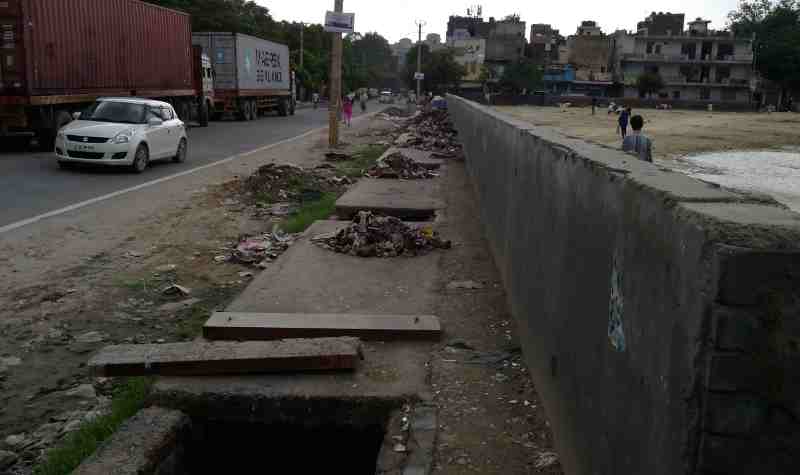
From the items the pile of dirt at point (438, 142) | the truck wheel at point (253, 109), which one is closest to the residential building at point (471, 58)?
the truck wheel at point (253, 109)

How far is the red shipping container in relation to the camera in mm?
18547

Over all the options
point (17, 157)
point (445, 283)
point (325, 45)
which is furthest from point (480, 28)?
point (445, 283)

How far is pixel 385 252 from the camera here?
296 inches

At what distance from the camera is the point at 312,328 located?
4984 mm

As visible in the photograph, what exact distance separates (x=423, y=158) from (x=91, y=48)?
35.3 ft

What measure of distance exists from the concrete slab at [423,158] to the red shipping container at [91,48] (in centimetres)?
926

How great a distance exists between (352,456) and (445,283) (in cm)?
247

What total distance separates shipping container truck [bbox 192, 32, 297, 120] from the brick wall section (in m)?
38.6

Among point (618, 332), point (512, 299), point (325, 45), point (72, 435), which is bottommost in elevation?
point (72, 435)

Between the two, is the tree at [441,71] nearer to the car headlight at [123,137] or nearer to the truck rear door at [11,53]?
the truck rear door at [11,53]

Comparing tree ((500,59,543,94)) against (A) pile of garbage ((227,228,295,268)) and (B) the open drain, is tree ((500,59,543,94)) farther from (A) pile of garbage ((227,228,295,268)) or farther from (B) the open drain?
(B) the open drain

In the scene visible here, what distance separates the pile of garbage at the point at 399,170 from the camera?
1428cm

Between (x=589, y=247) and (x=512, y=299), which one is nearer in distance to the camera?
(x=589, y=247)

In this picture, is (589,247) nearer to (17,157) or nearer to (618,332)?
(618,332)
